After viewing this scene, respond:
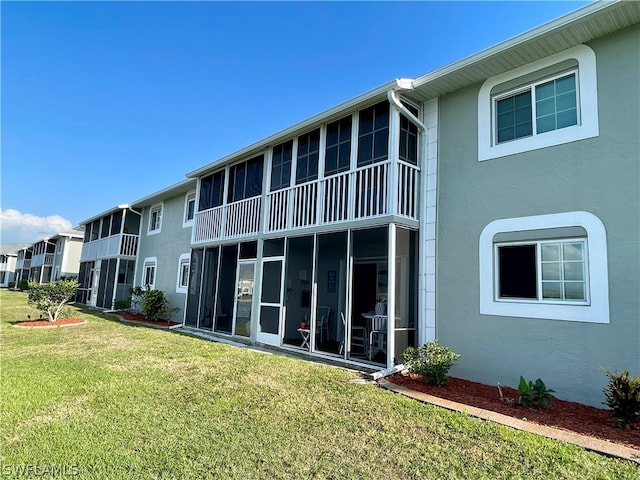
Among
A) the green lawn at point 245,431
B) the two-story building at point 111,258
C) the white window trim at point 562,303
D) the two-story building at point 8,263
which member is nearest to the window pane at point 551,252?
the white window trim at point 562,303

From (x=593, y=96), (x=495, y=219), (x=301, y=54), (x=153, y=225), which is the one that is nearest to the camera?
(x=593, y=96)

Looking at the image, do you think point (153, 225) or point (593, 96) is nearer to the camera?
point (593, 96)

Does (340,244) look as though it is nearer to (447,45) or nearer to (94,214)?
(447,45)

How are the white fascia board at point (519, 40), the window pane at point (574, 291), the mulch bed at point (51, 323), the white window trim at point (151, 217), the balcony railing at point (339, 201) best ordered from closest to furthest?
the white fascia board at point (519, 40) → the window pane at point (574, 291) → the balcony railing at point (339, 201) → the mulch bed at point (51, 323) → the white window trim at point (151, 217)

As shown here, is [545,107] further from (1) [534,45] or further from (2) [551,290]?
(2) [551,290]

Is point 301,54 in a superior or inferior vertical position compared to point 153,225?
superior

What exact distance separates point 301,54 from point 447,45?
16.9ft

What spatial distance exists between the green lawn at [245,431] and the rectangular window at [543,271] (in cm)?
268

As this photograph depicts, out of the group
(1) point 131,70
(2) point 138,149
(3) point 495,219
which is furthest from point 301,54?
(2) point 138,149

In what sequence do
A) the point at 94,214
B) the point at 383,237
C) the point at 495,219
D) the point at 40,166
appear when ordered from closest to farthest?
the point at 495,219
the point at 383,237
the point at 40,166
the point at 94,214

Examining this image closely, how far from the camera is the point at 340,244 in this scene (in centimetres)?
1055

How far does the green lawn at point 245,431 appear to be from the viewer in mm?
3529

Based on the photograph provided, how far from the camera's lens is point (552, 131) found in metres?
6.30

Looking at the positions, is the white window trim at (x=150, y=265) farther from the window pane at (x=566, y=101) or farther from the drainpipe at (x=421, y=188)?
the window pane at (x=566, y=101)
